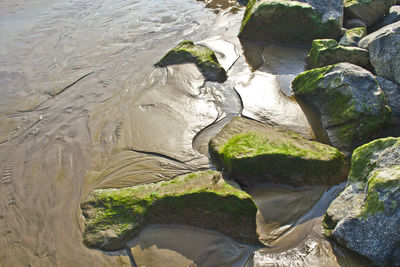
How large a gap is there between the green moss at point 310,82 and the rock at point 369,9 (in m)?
3.46

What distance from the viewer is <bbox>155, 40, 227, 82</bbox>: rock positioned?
6.44 metres

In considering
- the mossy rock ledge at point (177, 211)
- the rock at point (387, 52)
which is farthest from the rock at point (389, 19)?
the mossy rock ledge at point (177, 211)

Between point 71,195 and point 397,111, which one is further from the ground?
point 397,111

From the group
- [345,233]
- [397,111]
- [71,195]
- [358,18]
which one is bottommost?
[71,195]

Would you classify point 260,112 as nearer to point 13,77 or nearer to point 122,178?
point 122,178

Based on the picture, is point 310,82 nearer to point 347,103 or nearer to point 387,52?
point 347,103

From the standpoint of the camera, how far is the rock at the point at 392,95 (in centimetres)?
477

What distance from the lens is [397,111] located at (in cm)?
480

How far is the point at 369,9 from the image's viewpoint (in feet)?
25.2

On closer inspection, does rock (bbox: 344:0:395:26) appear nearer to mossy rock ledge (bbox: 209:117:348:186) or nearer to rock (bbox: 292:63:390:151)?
rock (bbox: 292:63:390:151)

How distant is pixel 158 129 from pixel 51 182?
71.9 inches

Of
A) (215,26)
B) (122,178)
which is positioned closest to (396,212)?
(122,178)

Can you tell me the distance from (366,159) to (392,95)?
212 cm

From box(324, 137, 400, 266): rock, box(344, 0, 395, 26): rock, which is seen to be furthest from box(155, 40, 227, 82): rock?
box(344, 0, 395, 26): rock
